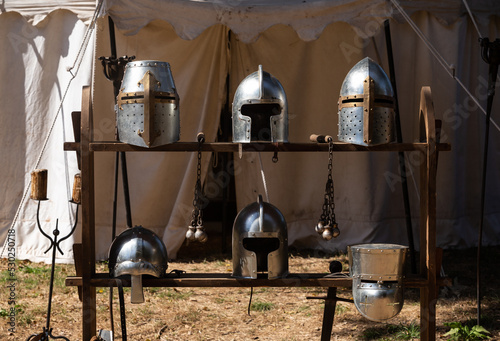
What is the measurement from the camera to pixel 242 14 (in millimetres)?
5379

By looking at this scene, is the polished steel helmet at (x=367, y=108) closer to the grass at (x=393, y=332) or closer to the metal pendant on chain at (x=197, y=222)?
the metal pendant on chain at (x=197, y=222)

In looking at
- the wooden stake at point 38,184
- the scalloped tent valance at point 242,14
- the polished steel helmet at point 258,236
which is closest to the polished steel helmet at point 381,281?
the polished steel helmet at point 258,236

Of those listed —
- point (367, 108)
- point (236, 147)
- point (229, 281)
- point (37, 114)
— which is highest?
point (37, 114)

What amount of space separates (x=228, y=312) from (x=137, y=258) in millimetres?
1711

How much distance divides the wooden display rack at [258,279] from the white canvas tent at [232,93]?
228cm

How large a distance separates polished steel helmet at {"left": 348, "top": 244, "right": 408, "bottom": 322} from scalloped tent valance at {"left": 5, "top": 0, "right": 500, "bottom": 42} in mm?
2616

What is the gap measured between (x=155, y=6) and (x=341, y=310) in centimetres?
268

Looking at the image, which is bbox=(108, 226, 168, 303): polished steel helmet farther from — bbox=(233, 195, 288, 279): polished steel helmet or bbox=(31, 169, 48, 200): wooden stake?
bbox=(31, 169, 48, 200): wooden stake

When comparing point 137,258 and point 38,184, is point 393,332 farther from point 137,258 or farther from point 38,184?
point 38,184

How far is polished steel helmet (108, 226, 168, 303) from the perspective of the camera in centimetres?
314

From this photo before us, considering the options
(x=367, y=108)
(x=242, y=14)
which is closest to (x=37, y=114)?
(x=242, y=14)

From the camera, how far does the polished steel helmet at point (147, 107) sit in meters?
3.08

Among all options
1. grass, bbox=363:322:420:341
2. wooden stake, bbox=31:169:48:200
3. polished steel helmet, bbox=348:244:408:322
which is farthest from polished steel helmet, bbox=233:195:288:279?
grass, bbox=363:322:420:341

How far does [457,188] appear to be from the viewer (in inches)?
259
